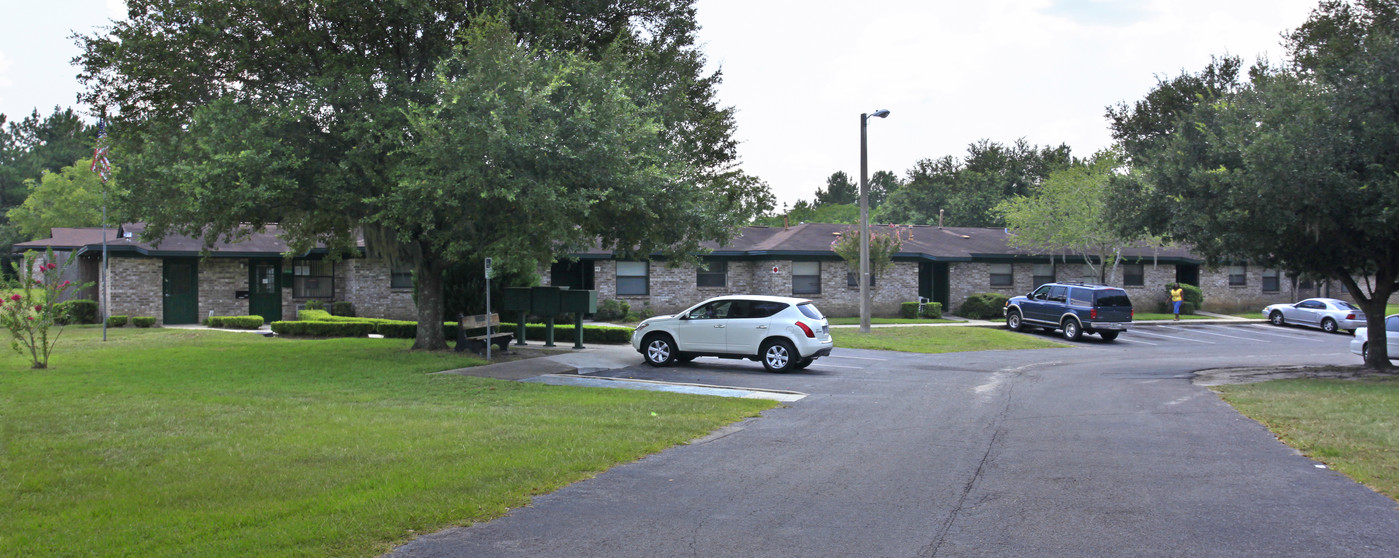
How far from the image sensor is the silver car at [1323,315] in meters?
32.5

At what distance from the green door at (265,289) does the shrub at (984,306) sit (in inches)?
1003

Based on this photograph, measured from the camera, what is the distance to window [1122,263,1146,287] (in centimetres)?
3903

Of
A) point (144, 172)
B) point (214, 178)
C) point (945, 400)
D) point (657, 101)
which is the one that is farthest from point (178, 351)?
point (945, 400)

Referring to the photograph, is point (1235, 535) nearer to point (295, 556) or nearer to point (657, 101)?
point (295, 556)

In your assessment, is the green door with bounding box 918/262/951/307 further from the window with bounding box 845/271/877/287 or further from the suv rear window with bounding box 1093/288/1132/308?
the suv rear window with bounding box 1093/288/1132/308

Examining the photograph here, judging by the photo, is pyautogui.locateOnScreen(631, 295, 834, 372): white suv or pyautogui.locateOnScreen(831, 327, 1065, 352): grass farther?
pyautogui.locateOnScreen(831, 327, 1065, 352): grass

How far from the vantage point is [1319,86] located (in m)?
16.1

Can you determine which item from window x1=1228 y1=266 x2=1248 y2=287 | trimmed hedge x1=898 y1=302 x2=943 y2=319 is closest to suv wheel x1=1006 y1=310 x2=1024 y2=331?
trimmed hedge x1=898 y1=302 x2=943 y2=319

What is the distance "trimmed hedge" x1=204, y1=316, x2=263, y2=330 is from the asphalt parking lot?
21369 millimetres

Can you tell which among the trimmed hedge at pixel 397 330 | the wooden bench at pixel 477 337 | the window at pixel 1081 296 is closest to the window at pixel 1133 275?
the window at pixel 1081 296

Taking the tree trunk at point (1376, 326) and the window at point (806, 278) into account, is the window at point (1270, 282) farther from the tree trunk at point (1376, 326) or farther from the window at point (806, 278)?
the tree trunk at point (1376, 326)

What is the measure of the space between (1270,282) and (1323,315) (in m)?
9.03

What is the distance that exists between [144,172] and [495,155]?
6.79 meters

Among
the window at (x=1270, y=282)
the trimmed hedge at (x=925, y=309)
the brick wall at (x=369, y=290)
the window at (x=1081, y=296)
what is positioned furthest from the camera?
the window at (x=1270, y=282)
